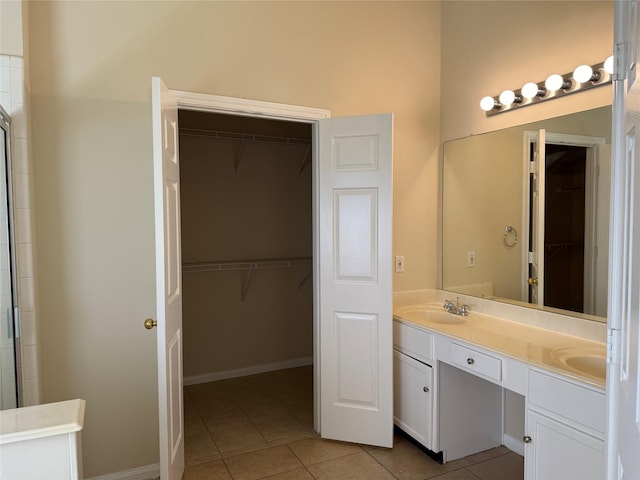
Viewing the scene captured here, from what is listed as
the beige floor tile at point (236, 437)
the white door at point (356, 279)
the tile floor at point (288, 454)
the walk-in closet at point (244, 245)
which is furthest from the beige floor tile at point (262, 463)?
the walk-in closet at point (244, 245)

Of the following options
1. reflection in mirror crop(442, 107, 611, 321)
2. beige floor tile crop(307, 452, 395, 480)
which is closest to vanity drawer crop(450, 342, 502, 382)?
reflection in mirror crop(442, 107, 611, 321)

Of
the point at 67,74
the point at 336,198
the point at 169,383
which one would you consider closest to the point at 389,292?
the point at 336,198

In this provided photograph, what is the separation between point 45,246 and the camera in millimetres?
2127

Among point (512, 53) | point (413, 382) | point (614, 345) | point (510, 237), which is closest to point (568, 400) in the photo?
point (614, 345)

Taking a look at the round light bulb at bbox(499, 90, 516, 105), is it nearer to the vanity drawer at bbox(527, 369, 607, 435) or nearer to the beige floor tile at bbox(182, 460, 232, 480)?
the vanity drawer at bbox(527, 369, 607, 435)

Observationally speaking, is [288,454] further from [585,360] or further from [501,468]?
[585,360]

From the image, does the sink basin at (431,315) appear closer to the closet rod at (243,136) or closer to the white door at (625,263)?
the white door at (625,263)

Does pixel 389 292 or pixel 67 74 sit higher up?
pixel 67 74

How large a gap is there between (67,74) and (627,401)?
2596mm

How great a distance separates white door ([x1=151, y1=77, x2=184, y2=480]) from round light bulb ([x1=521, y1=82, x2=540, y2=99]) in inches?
77.6

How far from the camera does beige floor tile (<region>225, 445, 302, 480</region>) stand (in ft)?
7.97

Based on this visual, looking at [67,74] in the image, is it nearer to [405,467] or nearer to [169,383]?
[169,383]

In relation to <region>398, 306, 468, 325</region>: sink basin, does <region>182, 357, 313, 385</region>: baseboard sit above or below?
below

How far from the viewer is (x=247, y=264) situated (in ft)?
13.2
